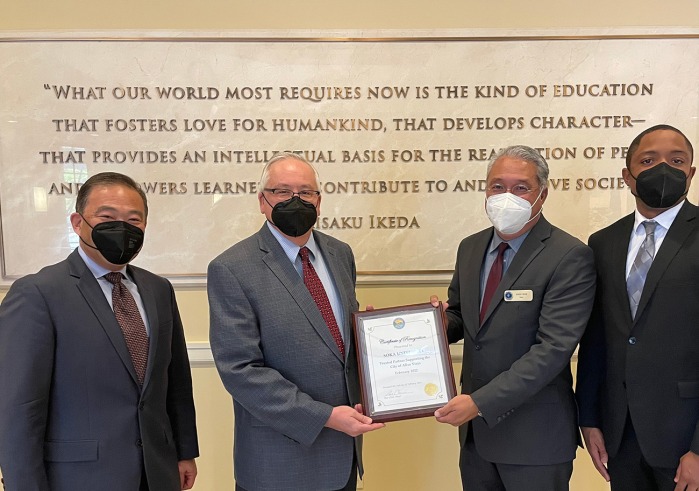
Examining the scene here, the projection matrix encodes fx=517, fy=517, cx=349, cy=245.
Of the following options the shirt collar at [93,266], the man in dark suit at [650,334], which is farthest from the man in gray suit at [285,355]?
the man in dark suit at [650,334]

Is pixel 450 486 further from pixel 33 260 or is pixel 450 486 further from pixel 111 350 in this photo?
pixel 33 260

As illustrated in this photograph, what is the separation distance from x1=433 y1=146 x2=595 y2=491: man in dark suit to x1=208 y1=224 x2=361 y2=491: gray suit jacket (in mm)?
380

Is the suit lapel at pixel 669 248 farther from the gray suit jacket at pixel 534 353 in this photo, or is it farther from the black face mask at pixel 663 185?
the gray suit jacket at pixel 534 353

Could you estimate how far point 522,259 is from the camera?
1.79 metres

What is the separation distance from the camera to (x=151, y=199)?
2713mm

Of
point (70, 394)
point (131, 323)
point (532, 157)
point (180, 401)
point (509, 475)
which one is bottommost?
point (509, 475)

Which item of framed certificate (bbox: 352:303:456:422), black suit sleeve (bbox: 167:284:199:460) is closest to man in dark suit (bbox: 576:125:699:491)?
framed certificate (bbox: 352:303:456:422)

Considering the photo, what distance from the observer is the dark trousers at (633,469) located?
5.65ft

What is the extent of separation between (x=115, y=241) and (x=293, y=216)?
0.54 meters

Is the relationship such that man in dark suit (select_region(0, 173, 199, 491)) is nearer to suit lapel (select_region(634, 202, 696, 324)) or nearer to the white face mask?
the white face mask

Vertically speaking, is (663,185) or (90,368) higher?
(663,185)

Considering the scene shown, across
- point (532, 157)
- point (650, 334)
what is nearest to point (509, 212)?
point (532, 157)

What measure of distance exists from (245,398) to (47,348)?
0.57m

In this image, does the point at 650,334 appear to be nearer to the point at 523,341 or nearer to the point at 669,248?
the point at 669,248
